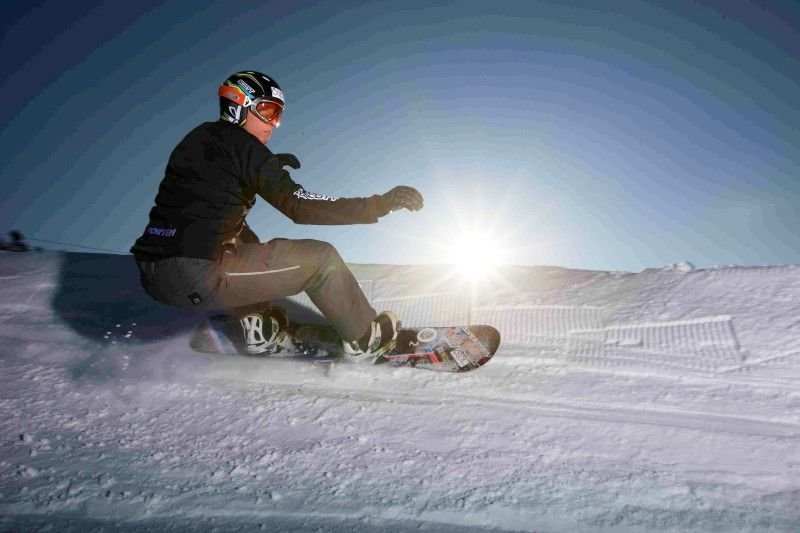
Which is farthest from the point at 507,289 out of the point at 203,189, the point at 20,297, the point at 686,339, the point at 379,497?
the point at 20,297

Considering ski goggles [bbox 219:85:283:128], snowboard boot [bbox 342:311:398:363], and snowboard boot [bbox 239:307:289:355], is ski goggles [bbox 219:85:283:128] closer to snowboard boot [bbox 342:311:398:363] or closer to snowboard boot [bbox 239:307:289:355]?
snowboard boot [bbox 239:307:289:355]

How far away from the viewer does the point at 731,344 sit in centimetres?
397

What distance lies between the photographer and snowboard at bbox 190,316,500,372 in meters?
3.88

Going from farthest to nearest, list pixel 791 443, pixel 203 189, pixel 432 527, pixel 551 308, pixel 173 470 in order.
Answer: pixel 551 308
pixel 203 189
pixel 791 443
pixel 173 470
pixel 432 527

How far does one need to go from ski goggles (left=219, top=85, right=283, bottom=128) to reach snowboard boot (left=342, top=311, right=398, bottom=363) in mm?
1569

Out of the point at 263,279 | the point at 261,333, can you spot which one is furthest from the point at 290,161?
the point at 261,333

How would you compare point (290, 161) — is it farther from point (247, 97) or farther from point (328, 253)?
point (328, 253)

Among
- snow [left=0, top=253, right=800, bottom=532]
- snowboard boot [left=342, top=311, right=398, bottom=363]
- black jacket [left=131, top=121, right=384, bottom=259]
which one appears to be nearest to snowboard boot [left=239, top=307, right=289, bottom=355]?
snow [left=0, top=253, right=800, bottom=532]

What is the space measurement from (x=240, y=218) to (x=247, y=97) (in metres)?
0.79

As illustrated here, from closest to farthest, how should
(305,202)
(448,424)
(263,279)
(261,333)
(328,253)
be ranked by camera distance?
(448,424)
(305,202)
(263,279)
(328,253)
(261,333)

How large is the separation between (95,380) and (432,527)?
253 cm

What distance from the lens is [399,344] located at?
412cm

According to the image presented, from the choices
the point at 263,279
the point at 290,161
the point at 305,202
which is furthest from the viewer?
the point at 290,161

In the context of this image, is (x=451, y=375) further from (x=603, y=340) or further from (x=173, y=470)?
(x=173, y=470)
